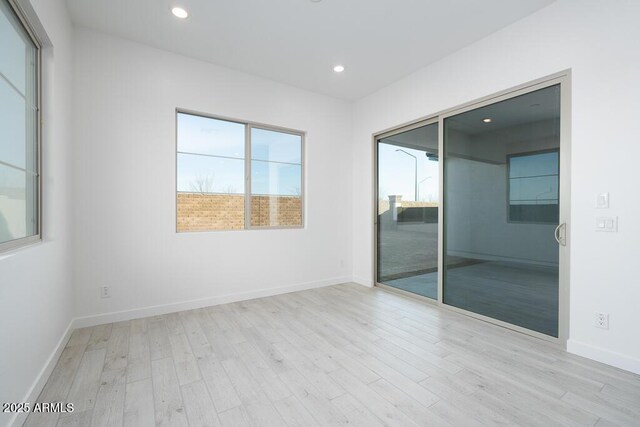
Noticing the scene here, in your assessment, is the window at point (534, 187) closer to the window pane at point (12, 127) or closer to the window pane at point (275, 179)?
the window pane at point (275, 179)

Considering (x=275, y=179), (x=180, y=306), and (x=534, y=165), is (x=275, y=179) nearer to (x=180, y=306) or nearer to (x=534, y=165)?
(x=180, y=306)

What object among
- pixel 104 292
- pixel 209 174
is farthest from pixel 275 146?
pixel 104 292

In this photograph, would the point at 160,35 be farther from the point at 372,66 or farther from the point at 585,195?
the point at 585,195

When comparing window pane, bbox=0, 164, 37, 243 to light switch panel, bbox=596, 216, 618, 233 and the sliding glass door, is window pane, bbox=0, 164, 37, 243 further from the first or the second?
light switch panel, bbox=596, 216, 618, 233

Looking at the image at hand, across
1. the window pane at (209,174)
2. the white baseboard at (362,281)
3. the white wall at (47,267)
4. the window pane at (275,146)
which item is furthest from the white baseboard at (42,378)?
the white baseboard at (362,281)

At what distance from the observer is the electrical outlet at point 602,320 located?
2.21 m

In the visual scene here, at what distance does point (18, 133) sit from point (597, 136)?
4.22m

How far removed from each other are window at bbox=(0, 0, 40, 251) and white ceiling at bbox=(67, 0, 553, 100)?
98 centimetres

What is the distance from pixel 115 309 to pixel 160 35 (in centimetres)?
297

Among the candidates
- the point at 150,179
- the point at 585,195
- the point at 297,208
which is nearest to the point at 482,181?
the point at 585,195

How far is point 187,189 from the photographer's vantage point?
11.5 ft

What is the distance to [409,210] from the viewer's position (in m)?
4.03

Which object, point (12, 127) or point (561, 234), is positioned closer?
point (12, 127)

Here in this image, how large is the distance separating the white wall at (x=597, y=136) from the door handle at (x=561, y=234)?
7 cm
